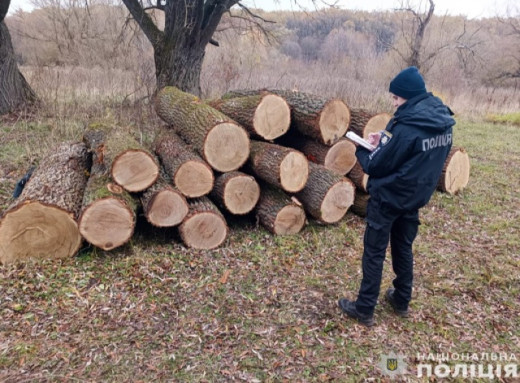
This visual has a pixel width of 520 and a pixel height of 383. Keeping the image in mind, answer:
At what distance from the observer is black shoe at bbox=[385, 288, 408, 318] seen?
309 centimetres

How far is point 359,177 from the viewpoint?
5000 mm

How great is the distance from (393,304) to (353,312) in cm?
43

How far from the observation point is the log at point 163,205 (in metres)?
3.89

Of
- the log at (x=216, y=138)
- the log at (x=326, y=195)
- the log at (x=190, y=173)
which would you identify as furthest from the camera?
the log at (x=326, y=195)

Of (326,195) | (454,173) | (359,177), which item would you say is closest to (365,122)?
(359,177)

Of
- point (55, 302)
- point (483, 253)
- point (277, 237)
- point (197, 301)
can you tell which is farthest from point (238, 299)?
point (483, 253)

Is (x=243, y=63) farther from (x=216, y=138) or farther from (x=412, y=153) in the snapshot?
(x=412, y=153)

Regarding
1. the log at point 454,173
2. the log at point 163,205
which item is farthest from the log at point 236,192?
the log at point 454,173

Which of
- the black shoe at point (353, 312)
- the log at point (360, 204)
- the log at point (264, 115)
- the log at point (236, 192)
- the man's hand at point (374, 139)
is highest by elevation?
the man's hand at point (374, 139)

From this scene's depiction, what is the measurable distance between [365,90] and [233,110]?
9491 millimetres

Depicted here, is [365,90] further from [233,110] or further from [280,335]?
[280,335]

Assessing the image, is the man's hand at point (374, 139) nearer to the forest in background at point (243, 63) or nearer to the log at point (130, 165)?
the log at point (130, 165)

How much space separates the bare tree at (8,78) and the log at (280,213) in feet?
23.5

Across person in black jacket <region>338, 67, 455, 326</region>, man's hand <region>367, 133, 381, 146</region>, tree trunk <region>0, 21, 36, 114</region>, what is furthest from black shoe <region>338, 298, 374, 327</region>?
tree trunk <region>0, 21, 36, 114</region>
